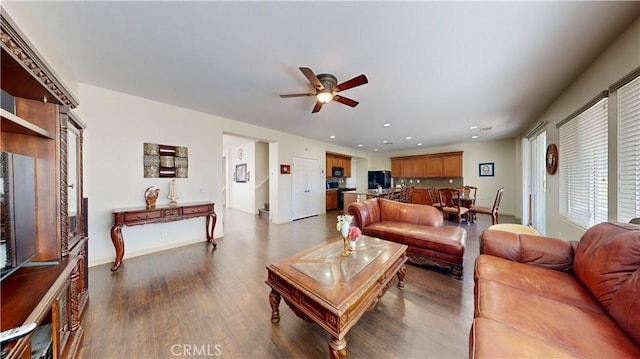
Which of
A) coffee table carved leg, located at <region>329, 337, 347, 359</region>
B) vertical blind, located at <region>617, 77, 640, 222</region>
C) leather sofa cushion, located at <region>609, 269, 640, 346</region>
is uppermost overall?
vertical blind, located at <region>617, 77, 640, 222</region>

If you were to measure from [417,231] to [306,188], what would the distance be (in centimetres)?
404

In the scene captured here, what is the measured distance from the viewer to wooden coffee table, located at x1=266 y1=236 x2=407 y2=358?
1.22 meters

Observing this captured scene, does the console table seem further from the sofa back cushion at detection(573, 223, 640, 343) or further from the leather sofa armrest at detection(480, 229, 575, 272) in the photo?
the sofa back cushion at detection(573, 223, 640, 343)

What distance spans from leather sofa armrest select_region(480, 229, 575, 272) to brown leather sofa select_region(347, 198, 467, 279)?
0.56m

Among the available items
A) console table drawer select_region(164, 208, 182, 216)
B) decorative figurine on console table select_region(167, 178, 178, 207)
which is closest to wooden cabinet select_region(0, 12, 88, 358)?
console table drawer select_region(164, 208, 182, 216)

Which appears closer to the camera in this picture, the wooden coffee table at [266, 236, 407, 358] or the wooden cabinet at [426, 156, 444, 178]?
the wooden coffee table at [266, 236, 407, 358]

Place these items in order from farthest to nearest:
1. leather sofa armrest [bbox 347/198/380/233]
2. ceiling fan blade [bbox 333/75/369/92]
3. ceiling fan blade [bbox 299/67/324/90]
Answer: leather sofa armrest [bbox 347/198/380/233], ceiling fan blade [bbox 333/75/369/92], ceiling fan blade [bbox 299/67/324/90]

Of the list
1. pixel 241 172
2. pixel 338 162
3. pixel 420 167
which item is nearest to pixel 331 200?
pixel 338 162

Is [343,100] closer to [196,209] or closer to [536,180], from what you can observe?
[196,209]

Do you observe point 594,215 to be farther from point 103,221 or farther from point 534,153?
point 103,221

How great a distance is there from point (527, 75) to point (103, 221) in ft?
19.5

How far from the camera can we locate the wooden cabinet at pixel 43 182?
1.00 metres

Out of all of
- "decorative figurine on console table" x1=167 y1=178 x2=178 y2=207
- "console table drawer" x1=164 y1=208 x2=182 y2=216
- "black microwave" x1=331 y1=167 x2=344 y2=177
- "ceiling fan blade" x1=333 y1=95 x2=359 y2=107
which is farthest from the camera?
"black microwave" x1=331 y1=167 x2=344 y2=177

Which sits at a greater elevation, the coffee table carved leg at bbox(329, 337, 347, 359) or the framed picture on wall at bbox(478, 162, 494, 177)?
the framed picture on wall at bbox(478, 162, 494, 177)
